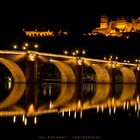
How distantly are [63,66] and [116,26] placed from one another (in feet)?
252

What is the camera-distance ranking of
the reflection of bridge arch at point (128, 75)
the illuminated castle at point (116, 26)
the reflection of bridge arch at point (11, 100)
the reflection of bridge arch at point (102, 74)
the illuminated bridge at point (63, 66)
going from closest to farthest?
the reflection of bridge arch at point (11, 100), the illuminated bridge at point (63, 66), the reflection of bridge arch at point (102, 74), the reflection of bridge arch at point (128, 75), the illuminated castle at point (116, 26)

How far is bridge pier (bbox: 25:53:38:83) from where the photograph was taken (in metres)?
40.5

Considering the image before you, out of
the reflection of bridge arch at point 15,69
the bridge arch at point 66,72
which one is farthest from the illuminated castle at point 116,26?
the reflection of bridge arch at point 15,69

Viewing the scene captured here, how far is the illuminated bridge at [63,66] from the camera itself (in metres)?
40.1

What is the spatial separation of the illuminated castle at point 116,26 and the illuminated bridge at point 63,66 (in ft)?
183

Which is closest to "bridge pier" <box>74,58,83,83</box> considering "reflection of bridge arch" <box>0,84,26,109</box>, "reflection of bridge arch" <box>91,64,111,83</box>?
"reflection of bridge arch" <box>91,64,111,83</box>

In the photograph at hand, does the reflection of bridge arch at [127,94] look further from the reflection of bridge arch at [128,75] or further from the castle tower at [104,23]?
the castle tower at [104,23]

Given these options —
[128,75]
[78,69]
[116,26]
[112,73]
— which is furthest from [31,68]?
[116,26]

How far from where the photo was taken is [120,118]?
650 inches

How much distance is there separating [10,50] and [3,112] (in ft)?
68.5

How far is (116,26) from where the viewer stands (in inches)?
4813

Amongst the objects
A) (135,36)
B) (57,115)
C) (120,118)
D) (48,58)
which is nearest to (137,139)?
(120,118)

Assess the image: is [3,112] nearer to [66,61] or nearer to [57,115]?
[57,115]

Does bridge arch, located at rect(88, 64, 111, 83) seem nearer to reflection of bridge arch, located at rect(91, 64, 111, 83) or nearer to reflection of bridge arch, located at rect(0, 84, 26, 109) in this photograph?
reflection of bridge arch, located at rect(91, 64, 111, 83)
